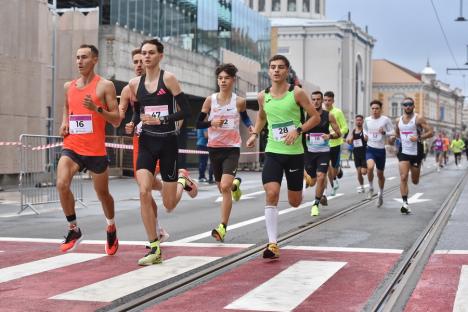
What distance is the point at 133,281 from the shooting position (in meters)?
6.02

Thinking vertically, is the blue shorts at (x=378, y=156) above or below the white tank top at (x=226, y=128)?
below

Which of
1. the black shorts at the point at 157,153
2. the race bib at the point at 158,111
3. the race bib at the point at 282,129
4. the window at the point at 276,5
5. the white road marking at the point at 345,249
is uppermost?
the window at the point at 276,5

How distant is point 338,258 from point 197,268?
4.89 feet

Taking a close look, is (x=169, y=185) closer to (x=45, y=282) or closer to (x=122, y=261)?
(x=122, y=261)

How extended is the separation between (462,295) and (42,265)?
3.71 metres

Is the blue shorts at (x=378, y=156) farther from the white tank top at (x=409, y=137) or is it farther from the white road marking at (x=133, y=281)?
the white road marking at (x=133, y=281)

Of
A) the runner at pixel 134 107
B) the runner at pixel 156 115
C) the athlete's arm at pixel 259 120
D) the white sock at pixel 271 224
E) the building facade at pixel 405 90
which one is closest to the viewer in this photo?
the runner at pixel 156 115

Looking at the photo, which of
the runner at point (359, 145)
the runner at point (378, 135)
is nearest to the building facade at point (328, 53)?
the runner at point (359, 145)

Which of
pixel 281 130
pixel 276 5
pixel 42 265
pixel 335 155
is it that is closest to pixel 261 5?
pixel 276 5

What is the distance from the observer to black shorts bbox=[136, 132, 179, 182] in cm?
722

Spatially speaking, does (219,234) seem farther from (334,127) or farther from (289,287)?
(334,127)

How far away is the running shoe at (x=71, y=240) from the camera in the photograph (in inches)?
290

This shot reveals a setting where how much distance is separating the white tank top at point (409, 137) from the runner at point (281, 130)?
16.5 feet

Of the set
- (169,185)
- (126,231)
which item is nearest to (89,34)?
(126,231)
